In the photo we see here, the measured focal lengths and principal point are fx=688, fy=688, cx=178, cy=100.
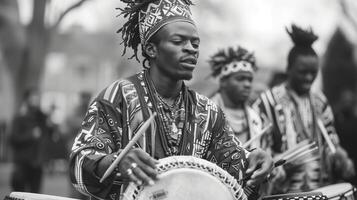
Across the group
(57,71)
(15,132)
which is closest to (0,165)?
(15,132)

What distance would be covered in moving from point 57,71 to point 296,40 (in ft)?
191

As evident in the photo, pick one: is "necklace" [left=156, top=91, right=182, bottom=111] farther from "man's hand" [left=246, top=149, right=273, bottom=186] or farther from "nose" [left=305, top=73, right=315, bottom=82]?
"nose" [left=305, top=73, right=315, bottom=82]

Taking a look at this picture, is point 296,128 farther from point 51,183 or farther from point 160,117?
point 51,183

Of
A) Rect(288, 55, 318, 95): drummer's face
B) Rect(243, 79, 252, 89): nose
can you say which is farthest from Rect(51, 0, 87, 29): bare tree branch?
Rect(288, 55, 318, 95): drummer's face

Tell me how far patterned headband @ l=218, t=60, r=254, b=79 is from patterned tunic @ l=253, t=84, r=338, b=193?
1.56 feet

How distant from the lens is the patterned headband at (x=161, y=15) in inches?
156

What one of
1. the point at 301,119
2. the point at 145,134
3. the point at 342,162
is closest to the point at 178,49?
the point at 145,134

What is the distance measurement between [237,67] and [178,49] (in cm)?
313

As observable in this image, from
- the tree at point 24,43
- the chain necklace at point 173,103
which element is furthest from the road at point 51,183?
the chain necklace at point 173,103

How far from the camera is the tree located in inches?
600

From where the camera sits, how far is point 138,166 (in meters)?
3.22

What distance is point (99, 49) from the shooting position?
41.5 metres

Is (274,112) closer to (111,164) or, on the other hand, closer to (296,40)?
(296,40)

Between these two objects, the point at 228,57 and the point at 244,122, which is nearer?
the point at 244,122
